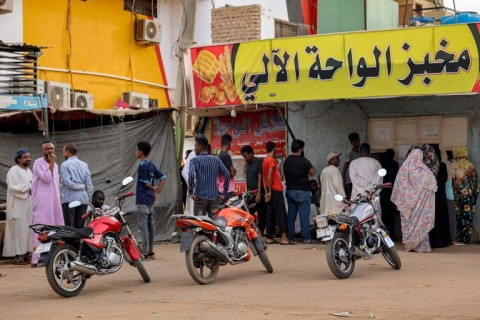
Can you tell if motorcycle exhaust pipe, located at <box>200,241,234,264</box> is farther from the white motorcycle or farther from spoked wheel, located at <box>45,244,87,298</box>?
spoked wheel, located at <box>45,244,87,298</box>

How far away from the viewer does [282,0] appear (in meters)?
27.1

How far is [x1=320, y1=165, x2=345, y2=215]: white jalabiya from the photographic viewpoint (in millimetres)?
15922

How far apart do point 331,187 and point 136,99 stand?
27.7 ft

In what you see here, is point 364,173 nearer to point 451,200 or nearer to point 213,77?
point 451,200

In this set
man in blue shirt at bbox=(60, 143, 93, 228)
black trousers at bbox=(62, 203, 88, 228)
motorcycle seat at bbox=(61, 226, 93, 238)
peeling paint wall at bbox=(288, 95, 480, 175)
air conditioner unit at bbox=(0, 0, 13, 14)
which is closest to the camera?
motorcycle seat at bbox=(61, 226, 93, 238)

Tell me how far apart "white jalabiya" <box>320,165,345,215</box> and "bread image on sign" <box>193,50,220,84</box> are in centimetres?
245

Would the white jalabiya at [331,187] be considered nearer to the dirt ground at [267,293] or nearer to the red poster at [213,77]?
the red poster at [213,77]

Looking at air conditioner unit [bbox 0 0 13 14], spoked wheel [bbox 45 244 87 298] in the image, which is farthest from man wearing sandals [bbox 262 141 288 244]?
air conditioner unit [bbox 0 0 13 14]

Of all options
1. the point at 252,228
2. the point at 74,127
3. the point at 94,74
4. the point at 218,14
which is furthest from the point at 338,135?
the point at 94,74

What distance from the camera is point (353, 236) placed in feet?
37.0

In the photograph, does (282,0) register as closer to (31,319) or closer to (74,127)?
(74,127)

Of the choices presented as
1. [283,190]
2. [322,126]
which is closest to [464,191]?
[283,190]

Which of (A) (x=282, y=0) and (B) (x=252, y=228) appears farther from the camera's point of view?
(A) (x=282, y=0)

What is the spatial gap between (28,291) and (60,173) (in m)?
3.65
